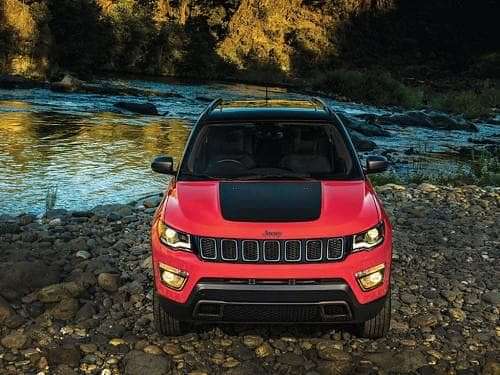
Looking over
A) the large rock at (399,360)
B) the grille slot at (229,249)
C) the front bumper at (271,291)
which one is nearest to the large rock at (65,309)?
the front bumper at (271,291)

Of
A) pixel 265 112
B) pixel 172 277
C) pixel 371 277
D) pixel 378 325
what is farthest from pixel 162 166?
pixel 378 325

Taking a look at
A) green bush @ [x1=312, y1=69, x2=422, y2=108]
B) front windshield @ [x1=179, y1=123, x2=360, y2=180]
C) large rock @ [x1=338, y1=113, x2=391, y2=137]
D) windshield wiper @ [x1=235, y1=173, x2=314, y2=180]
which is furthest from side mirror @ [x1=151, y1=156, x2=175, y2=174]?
green bush @ [x1=312, y1=69, x2=422, y2=108]

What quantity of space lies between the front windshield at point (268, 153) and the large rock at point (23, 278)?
1807 millimetres

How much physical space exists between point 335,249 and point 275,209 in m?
0.52

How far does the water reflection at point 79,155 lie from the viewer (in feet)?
37.1

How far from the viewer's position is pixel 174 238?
167 inches

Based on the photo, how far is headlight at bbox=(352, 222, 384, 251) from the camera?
4168 millimetres

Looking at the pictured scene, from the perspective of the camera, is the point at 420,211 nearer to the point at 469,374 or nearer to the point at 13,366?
the point at 469,374

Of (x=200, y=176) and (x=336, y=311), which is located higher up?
(x=200, y=176)

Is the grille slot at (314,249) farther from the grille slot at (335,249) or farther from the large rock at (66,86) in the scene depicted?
the large rock at (66,86)

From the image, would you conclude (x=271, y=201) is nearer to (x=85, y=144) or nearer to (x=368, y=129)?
(x=85, y=144)

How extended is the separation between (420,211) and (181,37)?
51989 millimetres

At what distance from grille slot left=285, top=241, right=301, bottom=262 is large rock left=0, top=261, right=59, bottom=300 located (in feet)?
8.92

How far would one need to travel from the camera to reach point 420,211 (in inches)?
360
